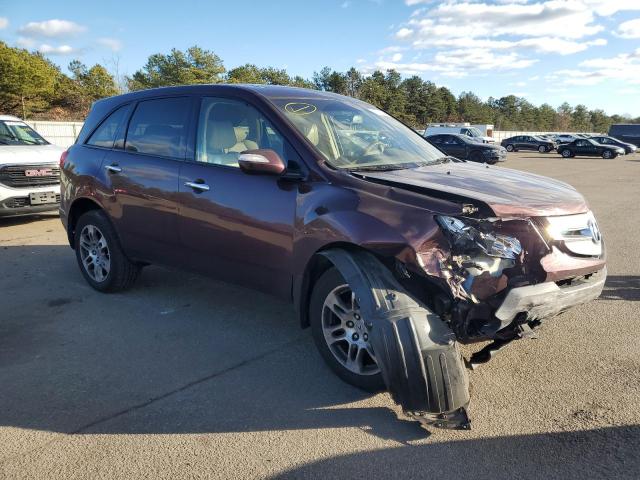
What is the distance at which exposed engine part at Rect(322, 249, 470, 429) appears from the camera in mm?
2895

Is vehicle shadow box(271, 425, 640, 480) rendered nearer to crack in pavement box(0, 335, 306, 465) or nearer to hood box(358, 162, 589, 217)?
crack in pavement box(0, 335, 306, 465)

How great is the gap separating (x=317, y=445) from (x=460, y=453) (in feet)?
2.44

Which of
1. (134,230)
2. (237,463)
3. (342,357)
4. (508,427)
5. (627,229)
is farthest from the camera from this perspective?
(627,229)

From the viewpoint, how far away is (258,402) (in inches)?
131

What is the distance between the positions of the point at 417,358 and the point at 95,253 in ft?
12.5

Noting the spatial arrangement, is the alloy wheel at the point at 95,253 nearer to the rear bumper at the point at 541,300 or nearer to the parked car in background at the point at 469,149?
the rear bumper at the point at 541,300

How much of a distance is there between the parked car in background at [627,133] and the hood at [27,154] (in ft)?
171

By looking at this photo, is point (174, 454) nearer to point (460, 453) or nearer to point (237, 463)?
point (237, 463)

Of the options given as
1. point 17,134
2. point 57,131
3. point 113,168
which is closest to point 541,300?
point 113,168

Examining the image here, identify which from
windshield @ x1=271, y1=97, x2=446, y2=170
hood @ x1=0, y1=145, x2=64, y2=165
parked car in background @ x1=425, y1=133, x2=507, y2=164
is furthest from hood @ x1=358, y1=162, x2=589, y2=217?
parked car in background @ x1=425, y1=133, x2=507, y2=164

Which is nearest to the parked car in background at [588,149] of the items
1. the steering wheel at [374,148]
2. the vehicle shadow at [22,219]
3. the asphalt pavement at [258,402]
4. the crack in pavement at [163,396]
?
the asphalt pavement at [258,402]

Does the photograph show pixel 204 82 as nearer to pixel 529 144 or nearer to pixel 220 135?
pixel 529 144

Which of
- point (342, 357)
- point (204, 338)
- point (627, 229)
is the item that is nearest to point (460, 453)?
point (342, 357)

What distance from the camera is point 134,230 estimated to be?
4.96 metres
